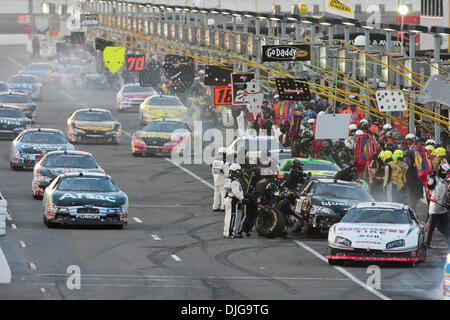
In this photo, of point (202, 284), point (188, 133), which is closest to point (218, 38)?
point (188, 133)

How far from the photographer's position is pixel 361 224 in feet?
77.9

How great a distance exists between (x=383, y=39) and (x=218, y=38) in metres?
11.2

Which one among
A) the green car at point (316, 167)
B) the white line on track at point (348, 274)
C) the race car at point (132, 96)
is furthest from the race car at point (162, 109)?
the white line on track at point (348, 274)

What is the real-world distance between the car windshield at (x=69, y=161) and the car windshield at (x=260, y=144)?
4.30m

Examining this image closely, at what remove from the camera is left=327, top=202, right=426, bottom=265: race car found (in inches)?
912

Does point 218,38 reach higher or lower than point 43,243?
higher

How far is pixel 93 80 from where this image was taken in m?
80.9

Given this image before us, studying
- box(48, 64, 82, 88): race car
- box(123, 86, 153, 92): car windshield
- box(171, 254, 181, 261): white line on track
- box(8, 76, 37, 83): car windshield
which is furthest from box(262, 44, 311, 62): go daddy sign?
box(48, 64, 82, 88): race car

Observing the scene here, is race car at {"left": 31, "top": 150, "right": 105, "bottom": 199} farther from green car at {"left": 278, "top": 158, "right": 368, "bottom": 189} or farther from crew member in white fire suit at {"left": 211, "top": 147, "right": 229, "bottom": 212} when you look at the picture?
green car at {"left": 278, "top": 158, "right": 368, "bottom": 189}

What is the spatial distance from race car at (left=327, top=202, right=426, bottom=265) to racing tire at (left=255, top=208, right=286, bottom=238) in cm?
308

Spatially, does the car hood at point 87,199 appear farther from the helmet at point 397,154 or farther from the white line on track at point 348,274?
the helmet at point 397,154

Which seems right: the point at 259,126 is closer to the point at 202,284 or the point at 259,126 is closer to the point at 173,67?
the point at 173,67

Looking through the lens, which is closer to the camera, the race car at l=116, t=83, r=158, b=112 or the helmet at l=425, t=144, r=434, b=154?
the helmet at l=425, t=144, r=434, b=154

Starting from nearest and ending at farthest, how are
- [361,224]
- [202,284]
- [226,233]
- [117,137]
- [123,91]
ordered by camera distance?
[202,284] < [361,224] < [226,233] < [117,137] < [123,91]
